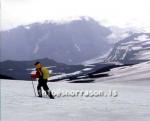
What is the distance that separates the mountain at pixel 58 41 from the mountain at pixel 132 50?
3.60 meters

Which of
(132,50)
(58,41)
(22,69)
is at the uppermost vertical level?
(58,41)

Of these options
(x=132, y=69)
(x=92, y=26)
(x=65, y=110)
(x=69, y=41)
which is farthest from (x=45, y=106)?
(x=92, y=26)

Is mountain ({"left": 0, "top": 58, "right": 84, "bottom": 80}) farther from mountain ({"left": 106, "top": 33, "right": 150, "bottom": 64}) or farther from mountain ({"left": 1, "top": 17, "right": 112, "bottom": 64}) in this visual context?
mountain ({"left": 106, "top": 33, "right": 150, "bottom": 64})

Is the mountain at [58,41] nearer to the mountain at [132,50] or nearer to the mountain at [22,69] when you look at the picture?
the mountain at [132,50]

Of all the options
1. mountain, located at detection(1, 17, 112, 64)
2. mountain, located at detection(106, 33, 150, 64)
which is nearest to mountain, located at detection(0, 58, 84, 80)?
mountain, located at detection(1, 17, 112, 64)

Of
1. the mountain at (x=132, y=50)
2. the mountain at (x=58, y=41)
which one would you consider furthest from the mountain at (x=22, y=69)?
the mountain at (x=132, y=50)

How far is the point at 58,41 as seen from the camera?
3863 inches

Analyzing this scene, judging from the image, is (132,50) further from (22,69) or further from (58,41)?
(58,41)

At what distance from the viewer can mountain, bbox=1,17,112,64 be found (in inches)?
3245

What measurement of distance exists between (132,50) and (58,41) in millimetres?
26384

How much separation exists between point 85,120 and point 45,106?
361 centimetres

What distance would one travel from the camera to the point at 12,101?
16.3 meters

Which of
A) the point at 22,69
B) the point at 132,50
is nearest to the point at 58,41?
the point at 132,50

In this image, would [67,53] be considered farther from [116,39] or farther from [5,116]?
[5,116]
